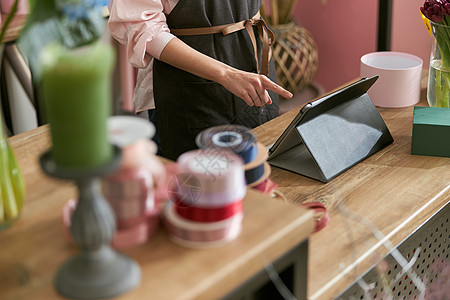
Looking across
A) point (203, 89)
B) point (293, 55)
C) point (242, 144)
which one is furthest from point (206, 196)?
point (293, 55)

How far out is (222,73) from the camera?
178 centimetres

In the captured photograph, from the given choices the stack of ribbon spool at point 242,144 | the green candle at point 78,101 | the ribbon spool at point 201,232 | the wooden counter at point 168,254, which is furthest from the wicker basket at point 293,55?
the green candle at point 78,101

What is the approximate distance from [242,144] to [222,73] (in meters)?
0.67

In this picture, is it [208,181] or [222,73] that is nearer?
[208,181]

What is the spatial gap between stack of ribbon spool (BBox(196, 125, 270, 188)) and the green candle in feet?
1.36

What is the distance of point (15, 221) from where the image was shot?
0.95 metres

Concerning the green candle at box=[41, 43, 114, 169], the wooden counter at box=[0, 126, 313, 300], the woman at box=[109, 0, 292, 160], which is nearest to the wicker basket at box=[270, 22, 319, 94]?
the woman at box=[109, 0, 292, 160]

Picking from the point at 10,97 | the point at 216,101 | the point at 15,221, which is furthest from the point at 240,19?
the point at 10,97

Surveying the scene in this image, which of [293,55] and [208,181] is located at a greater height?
[208,181]

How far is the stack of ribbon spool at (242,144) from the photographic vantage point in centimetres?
113

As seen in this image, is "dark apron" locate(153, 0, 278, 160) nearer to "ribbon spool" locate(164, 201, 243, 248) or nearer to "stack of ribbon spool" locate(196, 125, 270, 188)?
"stack of ribbon spool" locate(196, 125, 270, 188)

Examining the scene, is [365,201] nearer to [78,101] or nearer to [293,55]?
[78,101]

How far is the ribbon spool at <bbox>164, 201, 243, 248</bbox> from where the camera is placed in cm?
86

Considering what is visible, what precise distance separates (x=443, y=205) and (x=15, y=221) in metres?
1.01
